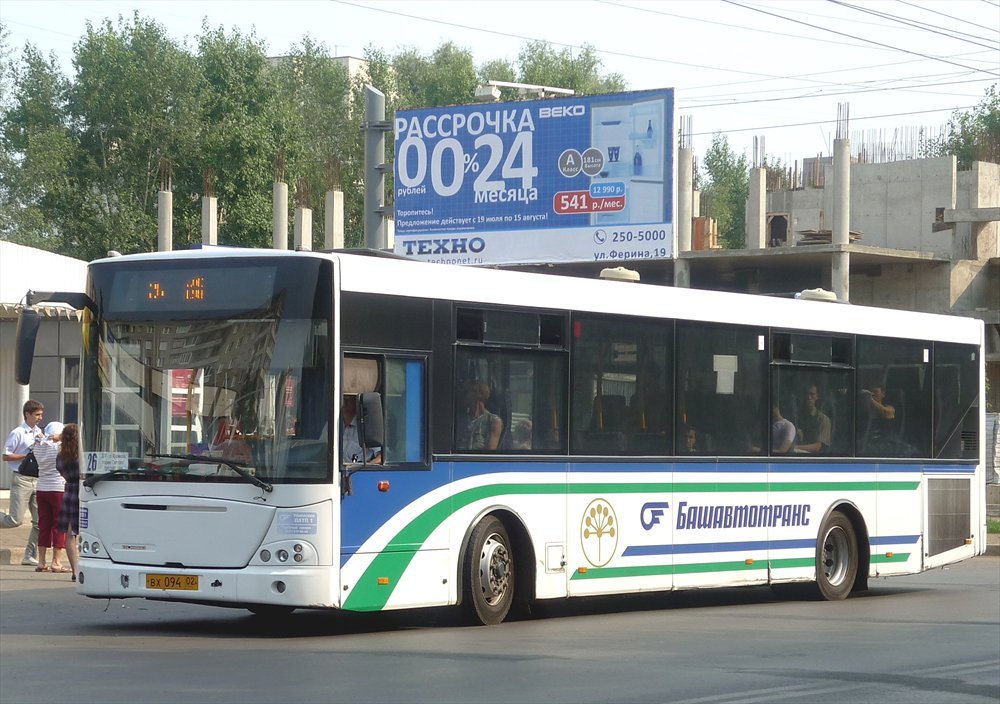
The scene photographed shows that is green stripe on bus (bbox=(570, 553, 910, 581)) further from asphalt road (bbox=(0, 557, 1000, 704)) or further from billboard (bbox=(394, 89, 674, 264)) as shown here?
billboard (bbox=(394, 89, 674, 264))

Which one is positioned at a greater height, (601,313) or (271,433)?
(601,313)

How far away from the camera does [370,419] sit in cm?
1272

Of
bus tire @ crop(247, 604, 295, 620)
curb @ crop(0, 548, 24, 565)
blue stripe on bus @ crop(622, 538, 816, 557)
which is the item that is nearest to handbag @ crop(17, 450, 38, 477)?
curb @ crop(0, 548, 24, 565)

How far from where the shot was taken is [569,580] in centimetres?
1466

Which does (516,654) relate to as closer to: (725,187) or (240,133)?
(240,133)

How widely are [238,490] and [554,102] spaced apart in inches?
768

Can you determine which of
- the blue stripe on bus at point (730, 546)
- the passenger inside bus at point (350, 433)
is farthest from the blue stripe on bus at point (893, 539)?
the passenger inside bus at point (350, 433)

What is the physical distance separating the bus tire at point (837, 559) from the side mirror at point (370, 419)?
6.45 m

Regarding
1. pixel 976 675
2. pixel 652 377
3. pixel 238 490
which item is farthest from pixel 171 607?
pixel 976 675

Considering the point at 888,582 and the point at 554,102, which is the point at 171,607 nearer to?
the point at 888,582

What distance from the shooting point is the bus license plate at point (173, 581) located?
41.6 feet

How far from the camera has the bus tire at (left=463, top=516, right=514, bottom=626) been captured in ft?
45.2

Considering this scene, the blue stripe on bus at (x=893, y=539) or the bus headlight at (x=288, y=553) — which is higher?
the bus headlight at (x=288, y=553)

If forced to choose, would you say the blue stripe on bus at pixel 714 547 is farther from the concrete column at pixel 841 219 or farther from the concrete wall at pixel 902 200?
the concrete wall at pixel 902 200
